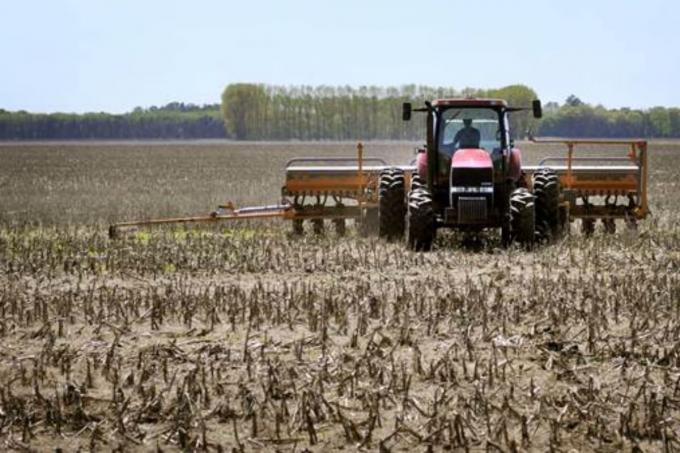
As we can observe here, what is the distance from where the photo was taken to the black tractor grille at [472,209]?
1266 centimetres

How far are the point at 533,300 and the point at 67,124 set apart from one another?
124 m

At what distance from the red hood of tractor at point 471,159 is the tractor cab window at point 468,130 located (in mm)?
187

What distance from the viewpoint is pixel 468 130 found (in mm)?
13375

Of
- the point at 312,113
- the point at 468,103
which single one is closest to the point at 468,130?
the point at 468,103

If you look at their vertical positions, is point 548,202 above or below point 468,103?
below

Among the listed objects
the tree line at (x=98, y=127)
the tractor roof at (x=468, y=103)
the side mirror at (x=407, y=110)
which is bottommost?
the tree line at (x=98, y=127)

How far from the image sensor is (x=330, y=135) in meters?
122

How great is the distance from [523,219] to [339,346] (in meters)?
5.78

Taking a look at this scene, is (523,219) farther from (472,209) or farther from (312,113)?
(312,113)

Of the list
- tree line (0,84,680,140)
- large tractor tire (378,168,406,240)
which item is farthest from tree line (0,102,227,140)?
large tractor tire (378,168,406,240)

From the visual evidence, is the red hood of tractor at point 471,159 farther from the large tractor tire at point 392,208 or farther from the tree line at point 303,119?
the tree line at point 303,119

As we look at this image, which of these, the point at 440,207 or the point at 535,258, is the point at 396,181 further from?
the point at 535,258

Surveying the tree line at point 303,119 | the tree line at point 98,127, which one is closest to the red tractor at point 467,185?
the tree line at point 303,119

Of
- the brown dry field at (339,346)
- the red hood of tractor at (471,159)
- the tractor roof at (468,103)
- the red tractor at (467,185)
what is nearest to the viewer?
the brown dry field at (339,346)
